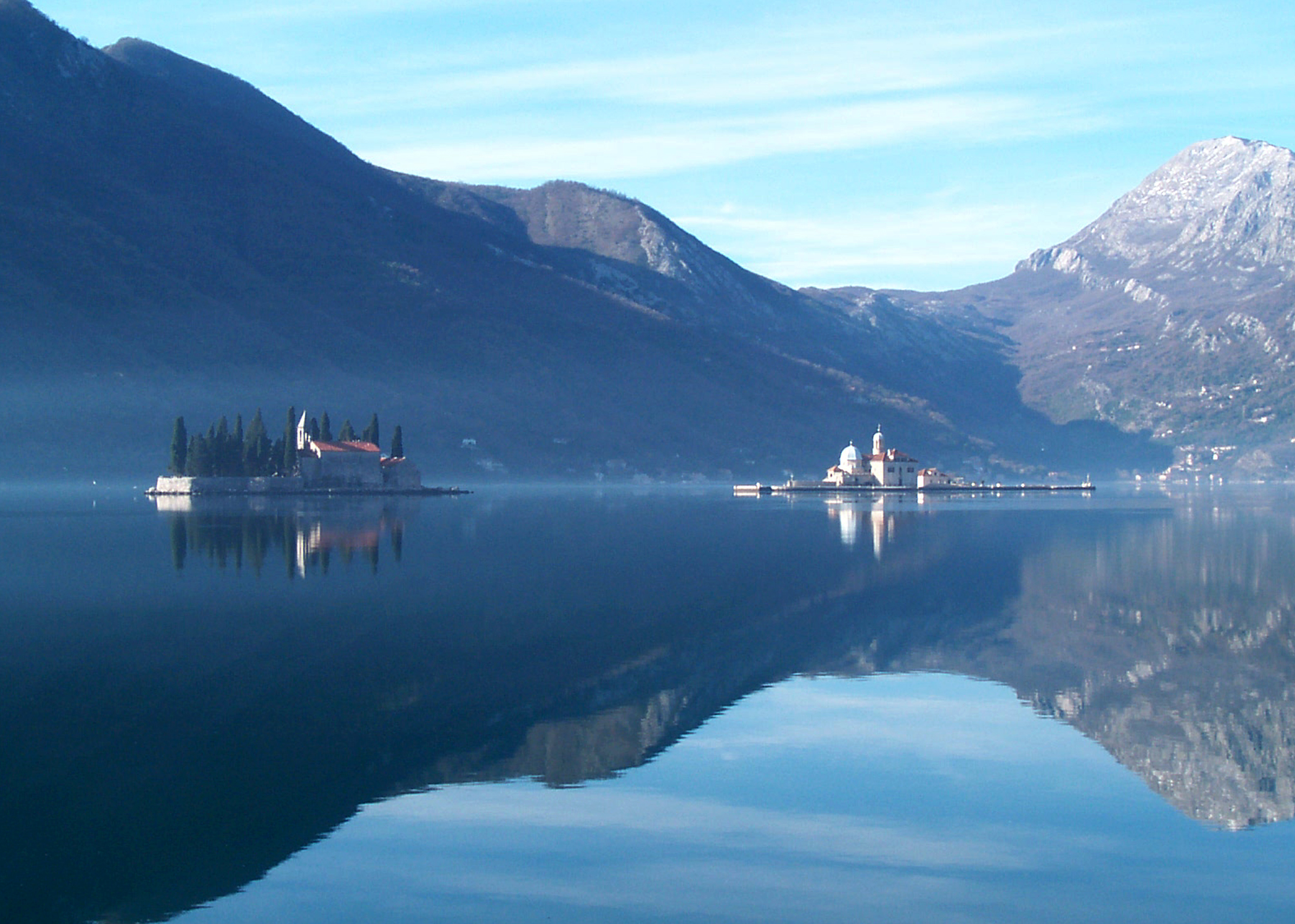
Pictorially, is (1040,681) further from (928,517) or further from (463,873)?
(928,517)

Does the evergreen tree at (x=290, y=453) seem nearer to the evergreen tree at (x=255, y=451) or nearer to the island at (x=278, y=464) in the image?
the island at (x=278, y=464)

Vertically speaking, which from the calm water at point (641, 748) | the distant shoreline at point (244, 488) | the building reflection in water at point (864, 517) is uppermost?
the distant shoreline at point (244, 488)

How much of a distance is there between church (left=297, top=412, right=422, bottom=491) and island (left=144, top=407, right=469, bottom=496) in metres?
0.07

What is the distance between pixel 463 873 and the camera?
19266 millimetres

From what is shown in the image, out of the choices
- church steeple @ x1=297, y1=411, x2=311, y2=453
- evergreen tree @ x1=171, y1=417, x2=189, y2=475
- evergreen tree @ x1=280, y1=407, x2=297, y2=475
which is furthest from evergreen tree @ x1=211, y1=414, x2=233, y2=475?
church steeple @ x1=297, y1=411, x2=311, y2=453

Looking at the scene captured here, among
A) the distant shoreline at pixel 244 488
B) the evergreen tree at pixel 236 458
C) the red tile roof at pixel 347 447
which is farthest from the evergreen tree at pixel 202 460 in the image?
the red tile roof at pixel 347 447

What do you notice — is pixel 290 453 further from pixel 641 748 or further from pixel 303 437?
pixel 641 748

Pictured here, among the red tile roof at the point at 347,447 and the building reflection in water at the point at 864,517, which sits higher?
the red tile roof at the point at 347,447

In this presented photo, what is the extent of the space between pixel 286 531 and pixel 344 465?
69059mm

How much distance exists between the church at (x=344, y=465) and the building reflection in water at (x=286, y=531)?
12.3 meters

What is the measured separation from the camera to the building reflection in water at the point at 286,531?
62.1 m

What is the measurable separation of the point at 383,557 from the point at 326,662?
30.5 metres

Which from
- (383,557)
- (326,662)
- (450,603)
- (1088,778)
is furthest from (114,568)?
(1088,778)

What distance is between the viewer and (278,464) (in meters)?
147
